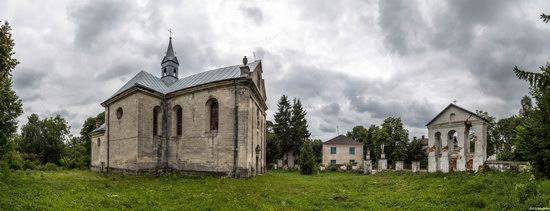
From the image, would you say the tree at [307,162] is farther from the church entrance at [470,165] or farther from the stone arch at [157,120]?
the stone arch at [157,120]

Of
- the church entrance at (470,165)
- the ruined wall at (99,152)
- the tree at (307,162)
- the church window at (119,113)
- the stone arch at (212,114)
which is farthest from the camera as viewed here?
the tree at (307,162)

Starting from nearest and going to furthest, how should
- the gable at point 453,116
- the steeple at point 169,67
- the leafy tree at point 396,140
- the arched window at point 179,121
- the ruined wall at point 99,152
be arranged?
the gable at point 453,116
the arched window at point 179,121
the ruined wall at point 99,152
the steeple at point 169,67
the leafy tree at point 396,140

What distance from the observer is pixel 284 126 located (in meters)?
49.8

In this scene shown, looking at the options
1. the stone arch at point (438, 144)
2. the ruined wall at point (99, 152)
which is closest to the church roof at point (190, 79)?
the ruined wall at point (99, 152)

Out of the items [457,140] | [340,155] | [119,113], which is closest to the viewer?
[457,140]

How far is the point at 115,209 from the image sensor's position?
9945 millimetres

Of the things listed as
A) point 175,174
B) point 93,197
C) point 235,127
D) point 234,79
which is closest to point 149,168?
point 175,174

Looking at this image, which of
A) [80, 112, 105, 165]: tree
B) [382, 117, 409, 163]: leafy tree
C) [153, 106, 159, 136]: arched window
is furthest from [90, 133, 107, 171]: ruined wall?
[382, 117, 409, 163]: leafy tree

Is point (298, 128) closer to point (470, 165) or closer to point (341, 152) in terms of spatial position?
point (341, 152)

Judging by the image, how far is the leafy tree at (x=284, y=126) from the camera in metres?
49.5

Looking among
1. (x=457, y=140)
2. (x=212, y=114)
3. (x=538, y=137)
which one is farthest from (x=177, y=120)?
(x=538, y=137)

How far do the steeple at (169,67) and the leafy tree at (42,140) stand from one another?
1094 inches

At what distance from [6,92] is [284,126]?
3708 centimetres

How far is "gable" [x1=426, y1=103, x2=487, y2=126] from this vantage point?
2262cm
